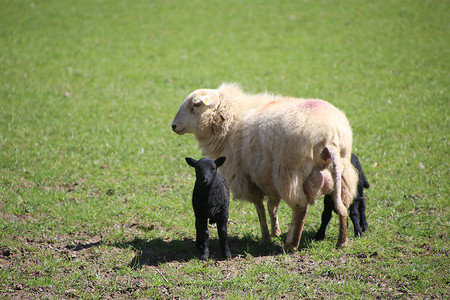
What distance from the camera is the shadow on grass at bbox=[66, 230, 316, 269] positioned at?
5582 millimetres

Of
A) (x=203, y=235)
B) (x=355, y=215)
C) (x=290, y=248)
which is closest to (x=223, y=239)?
(x=203, y=235)

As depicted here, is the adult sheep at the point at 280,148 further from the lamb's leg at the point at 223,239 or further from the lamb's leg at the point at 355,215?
the lamb's leg at the point at 223,239

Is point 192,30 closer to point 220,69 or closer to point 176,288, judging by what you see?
point 220,69

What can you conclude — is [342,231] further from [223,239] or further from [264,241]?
[223,239]

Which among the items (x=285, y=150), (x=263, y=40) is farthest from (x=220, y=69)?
(x=285, y=150)

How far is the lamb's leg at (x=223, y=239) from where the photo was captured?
545 centimetres

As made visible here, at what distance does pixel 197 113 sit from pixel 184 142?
3151 mm

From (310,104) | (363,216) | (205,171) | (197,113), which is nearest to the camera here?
(205,171)

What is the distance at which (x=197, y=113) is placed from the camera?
21.5 feet

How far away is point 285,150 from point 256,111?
3.58 feet

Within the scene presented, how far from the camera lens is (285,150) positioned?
544 centimetres

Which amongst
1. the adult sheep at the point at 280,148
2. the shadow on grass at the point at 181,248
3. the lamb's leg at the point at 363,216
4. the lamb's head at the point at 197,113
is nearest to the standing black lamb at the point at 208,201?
the shadow on grass at the point at 181,248

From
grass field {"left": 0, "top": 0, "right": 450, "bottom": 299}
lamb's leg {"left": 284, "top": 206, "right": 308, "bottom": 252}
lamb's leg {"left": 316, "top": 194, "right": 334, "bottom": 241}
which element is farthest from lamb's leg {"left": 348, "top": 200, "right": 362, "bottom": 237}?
lamb's leg {"left": 284, "top": 206, "right": 308, "bottom": 252}

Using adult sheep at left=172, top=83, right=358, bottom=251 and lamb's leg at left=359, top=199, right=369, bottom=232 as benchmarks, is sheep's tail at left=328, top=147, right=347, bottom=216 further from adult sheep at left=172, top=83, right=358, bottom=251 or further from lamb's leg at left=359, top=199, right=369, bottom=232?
lamb's leg at left=359, top=199, right=369, bottom=232
